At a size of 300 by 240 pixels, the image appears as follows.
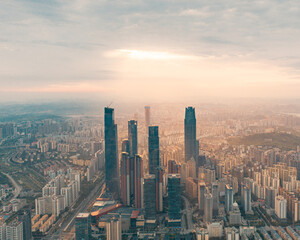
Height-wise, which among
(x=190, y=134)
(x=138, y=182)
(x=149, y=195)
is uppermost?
(x=190, y=134)

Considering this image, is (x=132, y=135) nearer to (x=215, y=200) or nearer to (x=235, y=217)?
(x=215, y=200)

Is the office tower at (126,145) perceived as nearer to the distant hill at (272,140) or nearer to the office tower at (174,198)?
the office tower at (174,198)

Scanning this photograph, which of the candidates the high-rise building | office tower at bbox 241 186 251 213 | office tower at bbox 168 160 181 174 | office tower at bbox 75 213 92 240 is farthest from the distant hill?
office tower at bbox 75 213 92 240

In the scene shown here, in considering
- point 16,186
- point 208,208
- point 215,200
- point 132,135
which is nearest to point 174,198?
point 208,208

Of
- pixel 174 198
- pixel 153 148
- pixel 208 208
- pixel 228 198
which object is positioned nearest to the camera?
pixel 174 198

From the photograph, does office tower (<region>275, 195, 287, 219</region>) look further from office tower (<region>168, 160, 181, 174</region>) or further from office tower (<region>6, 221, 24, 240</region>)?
office tower (<region>6, 221, 24, 240</region>)

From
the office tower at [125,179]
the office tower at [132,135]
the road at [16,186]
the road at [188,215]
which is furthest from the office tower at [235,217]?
the road at [16,186]
